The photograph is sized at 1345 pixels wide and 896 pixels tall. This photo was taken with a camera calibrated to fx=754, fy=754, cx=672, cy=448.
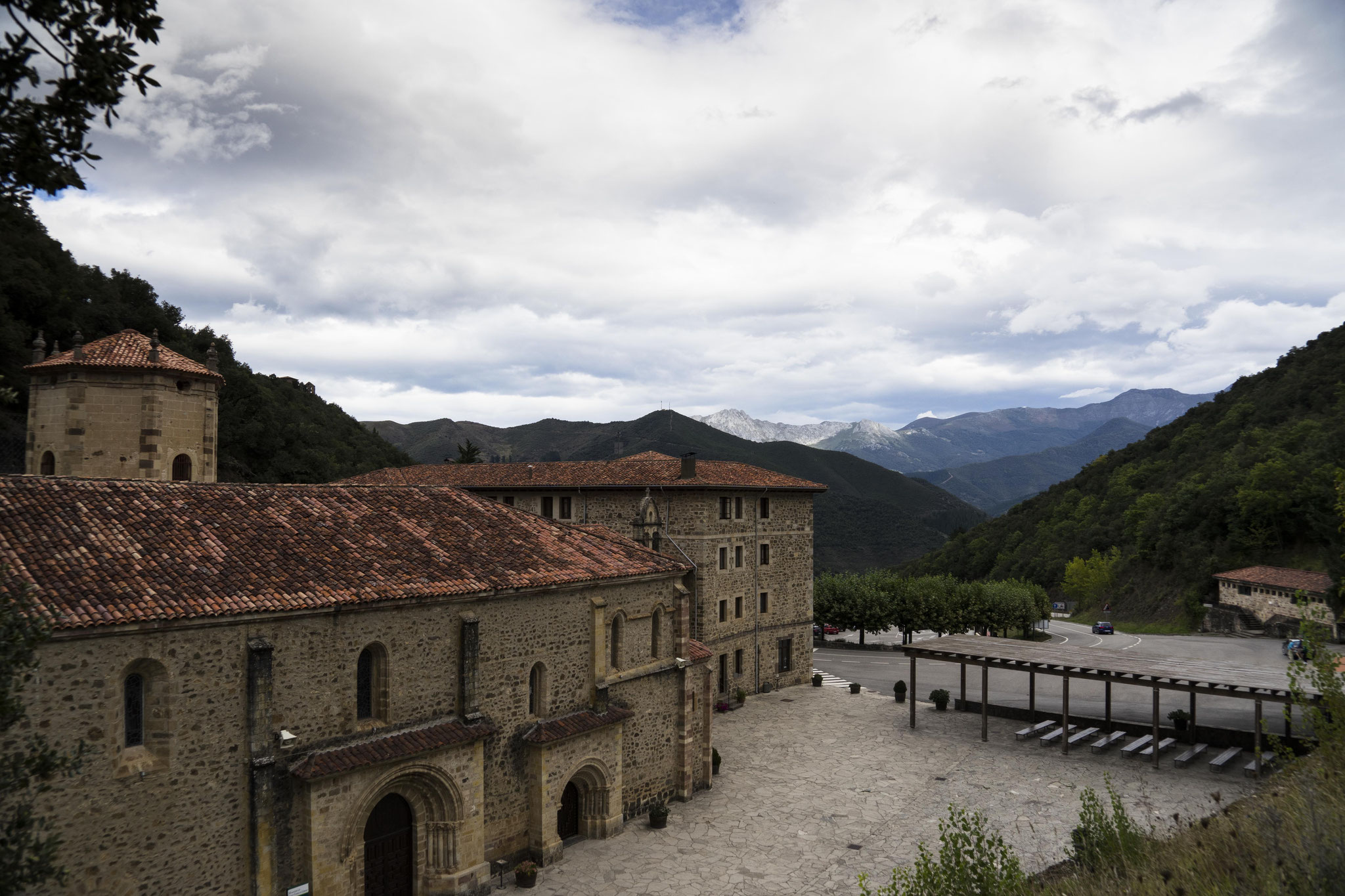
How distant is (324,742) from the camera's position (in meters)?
16.3

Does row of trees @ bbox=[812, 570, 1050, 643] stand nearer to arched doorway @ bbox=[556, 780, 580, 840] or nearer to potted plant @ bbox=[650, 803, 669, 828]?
potted plant @ bbox=[650, 803, 669, 828]

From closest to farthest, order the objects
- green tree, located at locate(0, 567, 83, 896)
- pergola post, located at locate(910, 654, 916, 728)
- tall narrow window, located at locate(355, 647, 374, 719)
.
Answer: green tree, located at locate(0, 567, 83, 896), tall narrow window, located at locate(355, 647, 374, 719), pergola post, located at locate(910, 654, 916, 728)

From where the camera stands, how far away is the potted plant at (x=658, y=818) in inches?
906

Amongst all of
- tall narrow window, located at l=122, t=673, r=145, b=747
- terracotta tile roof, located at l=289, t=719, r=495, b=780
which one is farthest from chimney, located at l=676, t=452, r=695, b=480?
tall narrow window, located at l=122, t=673, r=145, b=747

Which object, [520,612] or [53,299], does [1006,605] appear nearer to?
[520,612]

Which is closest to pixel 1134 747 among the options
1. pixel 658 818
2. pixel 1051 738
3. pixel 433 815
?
pixel 1051 738

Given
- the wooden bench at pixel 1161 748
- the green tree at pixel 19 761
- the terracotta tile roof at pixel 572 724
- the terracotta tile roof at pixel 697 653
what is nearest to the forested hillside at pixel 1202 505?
the wooden bench at pixel 1161 748

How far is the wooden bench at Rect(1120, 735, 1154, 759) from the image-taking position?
28.1 meters

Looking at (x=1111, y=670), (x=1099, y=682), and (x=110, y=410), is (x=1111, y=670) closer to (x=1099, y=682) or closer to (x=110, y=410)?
(x=1099, y=682)

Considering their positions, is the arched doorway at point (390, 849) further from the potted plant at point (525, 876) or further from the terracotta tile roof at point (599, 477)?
the terracotta tile roof at point (599, 477)

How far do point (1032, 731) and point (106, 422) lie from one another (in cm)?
3644

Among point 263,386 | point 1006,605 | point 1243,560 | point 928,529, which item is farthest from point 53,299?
point 928,529

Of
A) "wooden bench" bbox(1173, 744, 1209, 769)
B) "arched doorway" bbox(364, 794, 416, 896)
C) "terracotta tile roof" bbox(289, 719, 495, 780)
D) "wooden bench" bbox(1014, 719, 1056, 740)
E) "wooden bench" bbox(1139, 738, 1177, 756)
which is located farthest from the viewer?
"wooden bench" bbox(1014, 719, 1056, 740)

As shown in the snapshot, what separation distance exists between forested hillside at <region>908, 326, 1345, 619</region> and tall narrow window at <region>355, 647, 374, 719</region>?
61.7 metres
